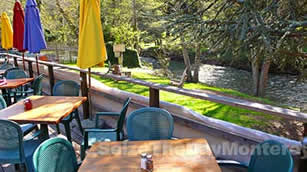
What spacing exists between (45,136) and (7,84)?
2.32m

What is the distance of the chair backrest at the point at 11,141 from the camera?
2.44 metres

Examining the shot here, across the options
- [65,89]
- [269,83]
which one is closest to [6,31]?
[65,89]

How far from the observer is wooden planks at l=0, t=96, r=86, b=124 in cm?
281

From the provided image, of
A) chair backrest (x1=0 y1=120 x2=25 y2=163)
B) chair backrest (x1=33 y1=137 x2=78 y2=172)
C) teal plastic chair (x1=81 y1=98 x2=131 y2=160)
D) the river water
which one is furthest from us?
the river water

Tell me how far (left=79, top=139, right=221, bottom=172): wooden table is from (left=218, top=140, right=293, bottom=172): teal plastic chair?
1.13 feet

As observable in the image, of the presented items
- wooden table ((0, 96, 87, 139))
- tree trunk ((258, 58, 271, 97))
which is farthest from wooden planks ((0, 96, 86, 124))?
tree trunk ((258, 58, 271, 97))

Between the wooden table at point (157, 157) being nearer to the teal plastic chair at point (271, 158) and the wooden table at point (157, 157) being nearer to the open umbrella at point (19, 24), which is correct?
the teal plastic chair at point (271, 158)

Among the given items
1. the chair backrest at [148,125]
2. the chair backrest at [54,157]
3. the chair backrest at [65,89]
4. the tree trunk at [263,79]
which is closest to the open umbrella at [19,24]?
the chair backrest at [65,89]

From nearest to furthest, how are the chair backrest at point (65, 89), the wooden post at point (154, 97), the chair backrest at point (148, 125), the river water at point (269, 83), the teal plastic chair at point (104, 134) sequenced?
the chair backrest at point (148, 125) < the teal plastic chair at point (104, 134) < the wooden post at point (154, 97) < the chair backrest at point (65, 89) < the river water at point (269, 83)

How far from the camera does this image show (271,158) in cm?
182

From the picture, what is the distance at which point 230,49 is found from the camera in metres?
3.47

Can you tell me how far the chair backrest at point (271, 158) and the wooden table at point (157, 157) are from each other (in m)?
0.35

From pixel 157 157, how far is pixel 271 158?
2.84 ft

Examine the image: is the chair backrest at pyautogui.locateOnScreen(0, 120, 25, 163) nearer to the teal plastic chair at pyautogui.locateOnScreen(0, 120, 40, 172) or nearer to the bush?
the teal plastic chair at pyautogui.locateOnScreen(0, 120, 40, 172)
